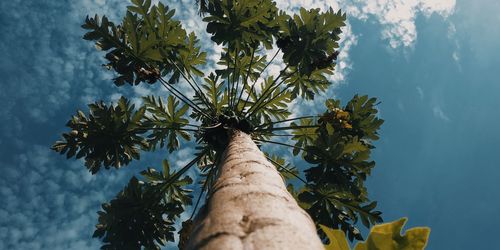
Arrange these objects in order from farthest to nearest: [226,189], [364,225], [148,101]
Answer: [148,101] < [364,225] < [226,189]

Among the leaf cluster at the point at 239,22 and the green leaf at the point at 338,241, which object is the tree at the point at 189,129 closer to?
the leaf cluster at the point at 239,22

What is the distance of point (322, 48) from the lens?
6.51 metres

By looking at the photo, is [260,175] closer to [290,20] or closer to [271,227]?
[271,227]

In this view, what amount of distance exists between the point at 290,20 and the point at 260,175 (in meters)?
4.27

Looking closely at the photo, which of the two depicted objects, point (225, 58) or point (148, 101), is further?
point (225, 58)

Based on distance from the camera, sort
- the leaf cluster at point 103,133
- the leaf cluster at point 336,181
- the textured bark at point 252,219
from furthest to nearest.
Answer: the leaf cluster at point 103,133 < the leaf cluster at point 336,181 < the textured bark at point 252,219

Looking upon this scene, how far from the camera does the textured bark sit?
1.62m

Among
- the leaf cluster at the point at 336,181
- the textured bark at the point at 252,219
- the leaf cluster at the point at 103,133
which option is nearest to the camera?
the textured bark at the point at 252,219

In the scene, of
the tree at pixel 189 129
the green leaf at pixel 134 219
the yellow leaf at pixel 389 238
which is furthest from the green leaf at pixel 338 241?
the green leaf at pixel 134 219

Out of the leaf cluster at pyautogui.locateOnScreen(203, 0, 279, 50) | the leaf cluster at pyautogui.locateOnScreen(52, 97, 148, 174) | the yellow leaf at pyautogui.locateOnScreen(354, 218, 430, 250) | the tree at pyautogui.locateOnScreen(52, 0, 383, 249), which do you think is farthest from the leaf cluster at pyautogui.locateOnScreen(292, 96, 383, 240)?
the yellow leaf at pyautogui.locateOnScreen(354, 218, 430, 250)

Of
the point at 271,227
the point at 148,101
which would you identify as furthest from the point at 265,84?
the point at 271,227

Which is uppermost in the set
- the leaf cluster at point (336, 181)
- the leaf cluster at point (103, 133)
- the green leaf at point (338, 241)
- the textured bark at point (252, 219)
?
the leaf cluster at point (103, 133)

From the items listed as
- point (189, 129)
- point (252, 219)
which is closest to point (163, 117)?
point (189, 129)

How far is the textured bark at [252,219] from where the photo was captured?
1615 mm
